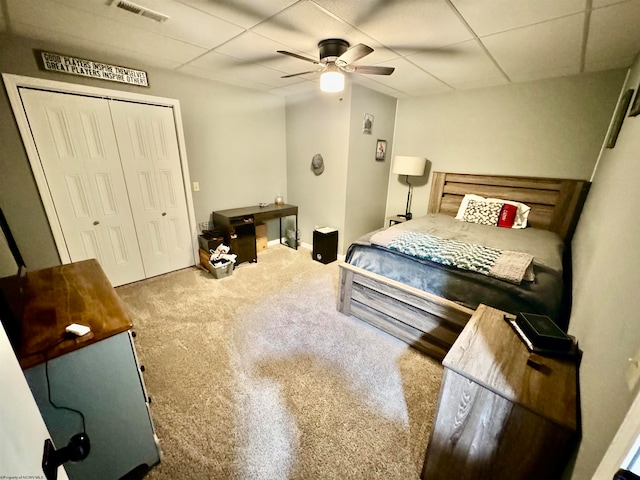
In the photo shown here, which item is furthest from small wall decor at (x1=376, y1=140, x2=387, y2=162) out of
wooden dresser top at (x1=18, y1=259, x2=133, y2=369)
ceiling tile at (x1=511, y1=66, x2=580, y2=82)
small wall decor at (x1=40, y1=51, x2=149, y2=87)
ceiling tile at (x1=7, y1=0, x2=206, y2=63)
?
wooden dresser top at (x1=18, y1=259, x2=133, y2=369)

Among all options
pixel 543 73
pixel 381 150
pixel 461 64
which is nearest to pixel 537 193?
pixel 543 73

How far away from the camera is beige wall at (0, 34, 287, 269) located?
84.4 inches

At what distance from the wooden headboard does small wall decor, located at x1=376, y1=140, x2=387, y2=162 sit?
3.03 ft

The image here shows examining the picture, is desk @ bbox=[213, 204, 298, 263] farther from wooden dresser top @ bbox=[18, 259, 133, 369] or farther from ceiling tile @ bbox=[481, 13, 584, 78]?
ceiling tile @ bbox=[481, 13, 584, 78]

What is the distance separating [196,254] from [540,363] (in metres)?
3.60

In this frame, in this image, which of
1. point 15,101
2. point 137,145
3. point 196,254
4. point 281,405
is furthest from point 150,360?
point 15,101

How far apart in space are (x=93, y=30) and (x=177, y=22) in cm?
74

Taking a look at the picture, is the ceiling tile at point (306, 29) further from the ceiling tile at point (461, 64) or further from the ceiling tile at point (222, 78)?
the ceiling tile at point (222, 78)

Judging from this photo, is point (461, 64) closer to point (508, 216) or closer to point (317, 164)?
point (508, 216)

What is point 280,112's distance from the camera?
13.0 feet

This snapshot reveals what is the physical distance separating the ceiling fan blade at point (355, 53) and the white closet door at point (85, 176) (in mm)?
2359

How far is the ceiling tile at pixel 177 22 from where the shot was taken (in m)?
1.58

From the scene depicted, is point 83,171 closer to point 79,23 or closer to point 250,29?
point 79,23

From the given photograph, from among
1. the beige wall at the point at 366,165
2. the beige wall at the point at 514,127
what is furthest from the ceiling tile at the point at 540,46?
the beige wall at the point at 366,165
